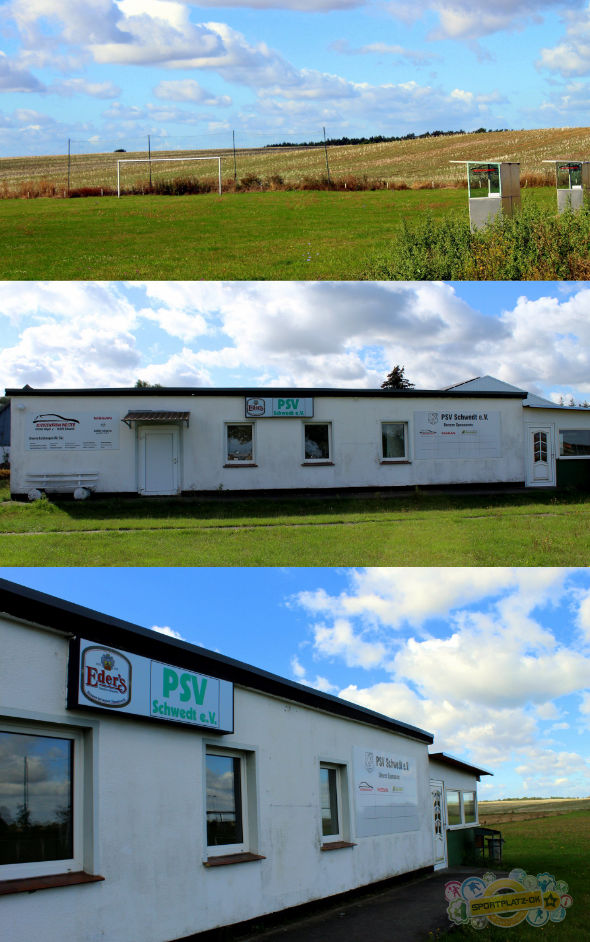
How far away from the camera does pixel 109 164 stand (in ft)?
104

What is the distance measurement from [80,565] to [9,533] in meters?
2.54

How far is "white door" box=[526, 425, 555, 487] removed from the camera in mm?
19464

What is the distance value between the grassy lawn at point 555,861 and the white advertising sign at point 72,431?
Answer: 37.1 feet

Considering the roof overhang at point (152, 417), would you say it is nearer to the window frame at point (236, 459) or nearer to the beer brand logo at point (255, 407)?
the window frame at point (236, 459)

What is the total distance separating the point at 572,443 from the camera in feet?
65.7

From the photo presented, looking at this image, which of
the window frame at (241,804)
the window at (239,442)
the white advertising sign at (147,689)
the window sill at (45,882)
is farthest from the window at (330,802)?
the window at (239,442)

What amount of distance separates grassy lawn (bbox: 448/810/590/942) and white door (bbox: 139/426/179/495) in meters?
10.1

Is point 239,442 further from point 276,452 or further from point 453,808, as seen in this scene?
point 453,808

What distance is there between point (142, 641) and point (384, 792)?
6.61 m

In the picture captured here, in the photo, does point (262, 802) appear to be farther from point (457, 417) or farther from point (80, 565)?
point (457, 417)

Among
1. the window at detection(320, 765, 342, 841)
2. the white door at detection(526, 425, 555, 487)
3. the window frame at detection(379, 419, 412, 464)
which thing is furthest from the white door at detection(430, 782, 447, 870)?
the white door at detection(526, 425, 555, 487)

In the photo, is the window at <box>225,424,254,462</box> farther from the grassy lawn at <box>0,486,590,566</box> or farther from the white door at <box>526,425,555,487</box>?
the white door at <box>526,425,555,487</box>

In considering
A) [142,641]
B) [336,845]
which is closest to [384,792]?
[336,845]

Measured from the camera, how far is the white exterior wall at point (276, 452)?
16.8 metres
